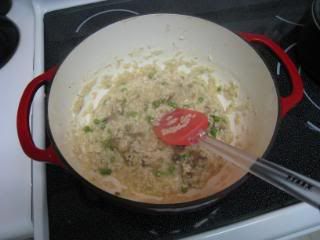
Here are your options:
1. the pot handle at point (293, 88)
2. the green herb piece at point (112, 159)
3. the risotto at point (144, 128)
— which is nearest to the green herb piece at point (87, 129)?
the risotto at point (144, 128)

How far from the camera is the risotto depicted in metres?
0.68

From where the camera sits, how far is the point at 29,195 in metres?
0.64

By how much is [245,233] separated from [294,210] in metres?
0.10

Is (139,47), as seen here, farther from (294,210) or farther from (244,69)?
(294,210)

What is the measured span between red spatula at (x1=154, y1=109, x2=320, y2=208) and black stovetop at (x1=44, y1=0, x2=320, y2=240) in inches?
3.9

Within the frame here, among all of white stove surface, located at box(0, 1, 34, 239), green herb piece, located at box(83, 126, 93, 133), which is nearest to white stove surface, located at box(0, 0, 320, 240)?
white stove surface, located at box(0, 1, 34, 239)

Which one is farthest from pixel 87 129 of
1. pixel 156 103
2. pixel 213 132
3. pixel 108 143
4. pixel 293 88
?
pixel 293 88

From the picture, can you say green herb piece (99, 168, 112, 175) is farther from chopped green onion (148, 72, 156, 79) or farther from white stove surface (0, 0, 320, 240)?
chopped green onion (148, 72, 156, 79)

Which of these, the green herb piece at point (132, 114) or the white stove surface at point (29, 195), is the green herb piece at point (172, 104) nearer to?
the green herb piece at point (132, 114)

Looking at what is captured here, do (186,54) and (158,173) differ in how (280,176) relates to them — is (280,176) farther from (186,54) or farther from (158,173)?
(186,54)

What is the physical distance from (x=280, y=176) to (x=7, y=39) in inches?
29.4

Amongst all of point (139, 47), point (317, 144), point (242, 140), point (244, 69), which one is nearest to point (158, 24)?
point (139, 47)

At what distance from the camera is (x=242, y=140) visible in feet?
2.44

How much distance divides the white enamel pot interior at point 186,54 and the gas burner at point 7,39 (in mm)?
203
